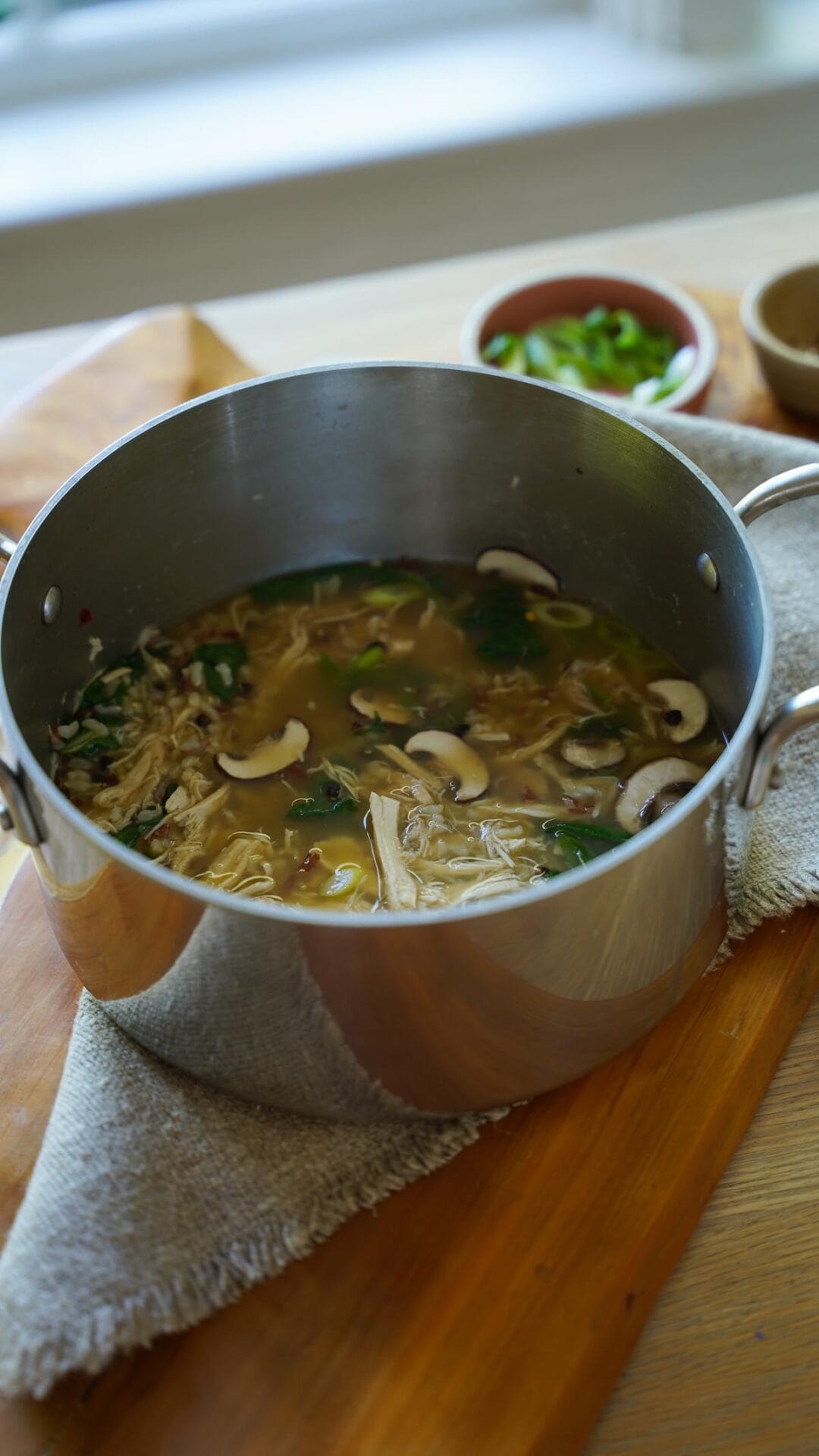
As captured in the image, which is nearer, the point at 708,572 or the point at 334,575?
the point at 708,572

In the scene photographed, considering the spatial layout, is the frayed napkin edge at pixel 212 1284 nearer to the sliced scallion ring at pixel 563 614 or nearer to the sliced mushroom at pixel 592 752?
the sliced mushroom at pixel 592 752

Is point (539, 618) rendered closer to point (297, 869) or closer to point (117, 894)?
point (297, 869)

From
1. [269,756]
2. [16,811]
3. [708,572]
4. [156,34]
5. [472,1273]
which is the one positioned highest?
[156,34]

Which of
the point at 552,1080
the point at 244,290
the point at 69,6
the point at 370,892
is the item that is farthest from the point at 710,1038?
the point at 69,6

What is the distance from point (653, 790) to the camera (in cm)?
124

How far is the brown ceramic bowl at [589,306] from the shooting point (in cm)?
172

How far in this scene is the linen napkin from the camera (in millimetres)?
870

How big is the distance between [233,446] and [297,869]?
1.50 ft

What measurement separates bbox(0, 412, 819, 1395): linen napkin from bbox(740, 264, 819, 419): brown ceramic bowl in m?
0.79

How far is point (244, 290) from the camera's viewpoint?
106 inches

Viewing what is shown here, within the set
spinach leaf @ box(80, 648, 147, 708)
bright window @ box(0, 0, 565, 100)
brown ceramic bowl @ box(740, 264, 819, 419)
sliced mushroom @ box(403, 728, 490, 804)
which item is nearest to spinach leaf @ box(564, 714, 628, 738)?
sliced mushroom @ box(403, 728, 490, 804)

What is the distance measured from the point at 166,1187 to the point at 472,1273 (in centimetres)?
22

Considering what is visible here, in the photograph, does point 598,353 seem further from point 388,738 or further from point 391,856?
point 391,856

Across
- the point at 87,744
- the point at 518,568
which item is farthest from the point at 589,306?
the point at 87,744
